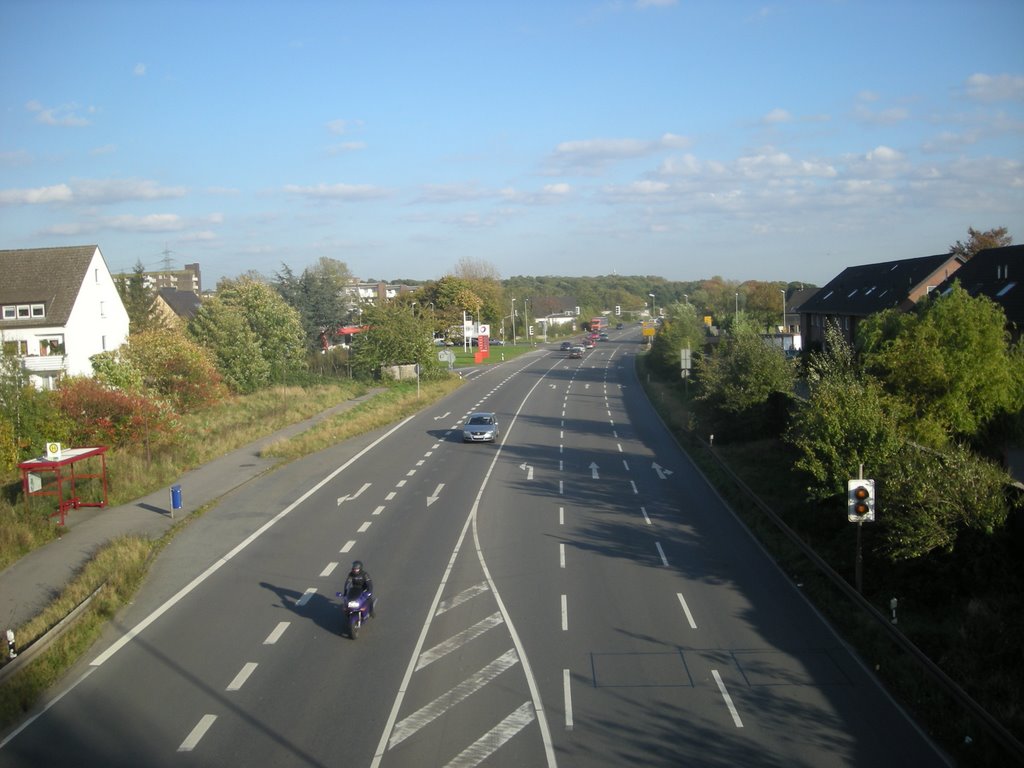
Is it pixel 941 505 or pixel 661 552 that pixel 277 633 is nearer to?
pixel 661 552

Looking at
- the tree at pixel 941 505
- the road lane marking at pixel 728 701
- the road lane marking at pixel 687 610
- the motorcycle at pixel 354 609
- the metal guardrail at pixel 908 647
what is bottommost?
the road lane marking at pixel 687 610

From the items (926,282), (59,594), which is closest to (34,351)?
(59,594)

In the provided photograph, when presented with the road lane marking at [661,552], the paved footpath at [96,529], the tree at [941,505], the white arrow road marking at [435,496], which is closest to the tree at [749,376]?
the white arrow road marking at [435,496]

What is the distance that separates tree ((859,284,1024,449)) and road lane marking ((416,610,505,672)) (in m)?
13.2

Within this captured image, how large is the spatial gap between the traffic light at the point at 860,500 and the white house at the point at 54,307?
38330mm

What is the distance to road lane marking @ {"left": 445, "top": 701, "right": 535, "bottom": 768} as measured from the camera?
9766 millimetres

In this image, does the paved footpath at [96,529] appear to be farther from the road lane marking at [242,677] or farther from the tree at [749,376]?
the tree at [749,376]

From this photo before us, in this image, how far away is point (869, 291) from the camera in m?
54.7

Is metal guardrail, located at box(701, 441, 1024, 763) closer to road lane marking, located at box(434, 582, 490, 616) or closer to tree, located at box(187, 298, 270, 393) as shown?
road lane marking, located at box(434, 582, 490, 616)

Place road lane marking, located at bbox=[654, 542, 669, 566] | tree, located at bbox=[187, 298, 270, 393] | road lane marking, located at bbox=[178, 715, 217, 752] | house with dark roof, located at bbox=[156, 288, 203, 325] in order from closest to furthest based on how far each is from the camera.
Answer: road lane marking, located at bbox=[178, 715, 217, 752] < road lane marking, located at bbox=[654, 542, 669, 566] < tree, located at bbox=[187, 298, 270, 393] < house with dark roof, located at bbox=[156, 288, 203, 325]

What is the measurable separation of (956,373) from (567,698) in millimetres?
16682

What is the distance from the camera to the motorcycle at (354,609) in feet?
45.0

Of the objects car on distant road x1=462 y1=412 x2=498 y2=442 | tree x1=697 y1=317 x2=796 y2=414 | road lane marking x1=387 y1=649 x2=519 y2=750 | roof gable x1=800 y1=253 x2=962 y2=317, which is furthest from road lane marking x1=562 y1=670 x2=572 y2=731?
roof gable x1=800 y1=253 x2=962 y2=317

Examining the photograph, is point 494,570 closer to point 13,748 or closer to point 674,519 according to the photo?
point 674,519
